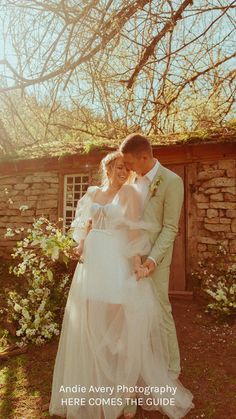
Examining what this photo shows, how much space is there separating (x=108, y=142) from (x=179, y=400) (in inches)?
243

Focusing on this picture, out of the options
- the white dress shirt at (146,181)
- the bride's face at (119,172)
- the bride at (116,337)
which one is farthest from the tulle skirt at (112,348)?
the bride's face at (119,172)

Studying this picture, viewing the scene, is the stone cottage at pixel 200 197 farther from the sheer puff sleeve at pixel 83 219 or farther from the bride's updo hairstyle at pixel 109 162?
the bride's updo hairstyle at pixel 109 162

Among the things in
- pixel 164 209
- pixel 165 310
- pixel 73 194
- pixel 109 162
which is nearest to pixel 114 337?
pixel 165 310

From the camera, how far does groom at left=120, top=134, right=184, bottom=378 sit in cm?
317

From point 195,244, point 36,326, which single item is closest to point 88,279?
point 36,326

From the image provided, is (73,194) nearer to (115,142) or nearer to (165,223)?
(115,142)

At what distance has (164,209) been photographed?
10.7 feet

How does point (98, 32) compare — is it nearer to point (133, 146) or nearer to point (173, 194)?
point (133, 146)

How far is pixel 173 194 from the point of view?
127 inches

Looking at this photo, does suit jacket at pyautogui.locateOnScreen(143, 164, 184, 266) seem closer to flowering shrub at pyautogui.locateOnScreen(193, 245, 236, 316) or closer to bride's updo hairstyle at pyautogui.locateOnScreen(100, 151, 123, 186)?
bride's updo hairstyle at pyautogui.locateOnScreen(100, 151, 123, 186)

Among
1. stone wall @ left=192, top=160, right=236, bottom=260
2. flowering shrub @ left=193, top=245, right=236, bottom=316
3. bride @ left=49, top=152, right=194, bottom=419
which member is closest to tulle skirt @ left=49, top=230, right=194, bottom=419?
bride @ left=49, top=152, right=194, bottom=419

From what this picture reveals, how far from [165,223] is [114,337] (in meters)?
1.01

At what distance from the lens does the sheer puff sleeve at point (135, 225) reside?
125 inches

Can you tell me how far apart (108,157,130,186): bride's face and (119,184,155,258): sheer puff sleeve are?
0.31 m
